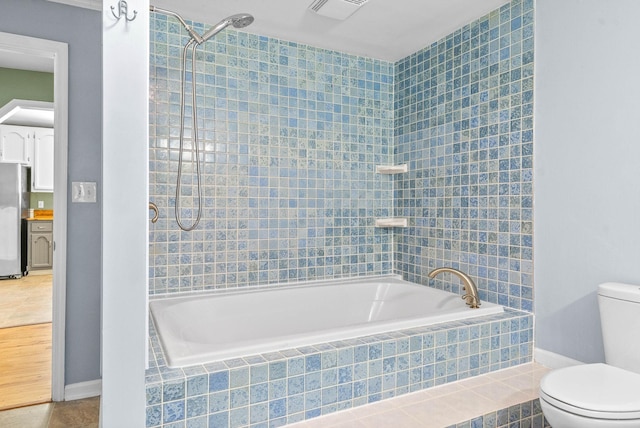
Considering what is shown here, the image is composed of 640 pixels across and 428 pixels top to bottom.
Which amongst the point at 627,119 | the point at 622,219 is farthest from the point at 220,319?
the point at 627,119

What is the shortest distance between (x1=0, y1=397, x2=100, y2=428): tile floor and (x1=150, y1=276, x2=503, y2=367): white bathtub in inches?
27.1

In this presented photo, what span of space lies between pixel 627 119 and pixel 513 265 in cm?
90

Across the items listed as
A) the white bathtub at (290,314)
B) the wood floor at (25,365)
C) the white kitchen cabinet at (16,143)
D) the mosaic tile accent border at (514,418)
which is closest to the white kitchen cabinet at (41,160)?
the white kitchen cabinet at (16,143)

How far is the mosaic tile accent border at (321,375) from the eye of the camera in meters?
1.32

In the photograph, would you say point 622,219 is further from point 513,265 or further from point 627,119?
point 513,265

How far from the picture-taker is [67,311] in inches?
90.4

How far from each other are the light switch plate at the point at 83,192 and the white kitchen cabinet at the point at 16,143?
15.2 ft

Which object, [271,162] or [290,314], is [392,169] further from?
[290,314]

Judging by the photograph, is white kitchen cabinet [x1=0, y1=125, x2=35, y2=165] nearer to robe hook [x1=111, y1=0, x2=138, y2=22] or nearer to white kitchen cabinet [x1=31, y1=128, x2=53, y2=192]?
white kitchen cabinet [x1=31, y1=128, x2=53, y2=192]

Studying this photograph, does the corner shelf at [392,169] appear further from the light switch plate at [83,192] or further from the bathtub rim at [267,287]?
the light switch plate at [83,192]

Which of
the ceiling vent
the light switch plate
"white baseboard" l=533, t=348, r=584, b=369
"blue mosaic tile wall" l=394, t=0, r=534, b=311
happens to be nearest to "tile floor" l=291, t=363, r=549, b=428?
"white baseboard" l=533, t=348, r=584, b=369

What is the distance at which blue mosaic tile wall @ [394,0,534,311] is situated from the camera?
7.20 feet

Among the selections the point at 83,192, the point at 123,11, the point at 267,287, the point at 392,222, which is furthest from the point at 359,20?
the point at 83,192

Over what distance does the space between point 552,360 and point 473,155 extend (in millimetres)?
1212
